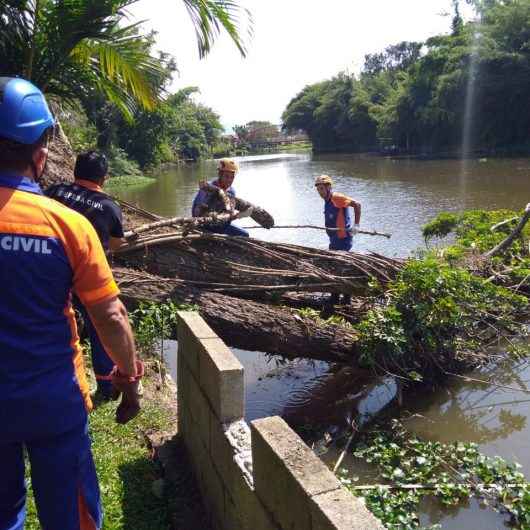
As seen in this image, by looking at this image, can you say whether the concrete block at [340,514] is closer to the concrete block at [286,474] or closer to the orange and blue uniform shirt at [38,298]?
the concrete block at [286,474]

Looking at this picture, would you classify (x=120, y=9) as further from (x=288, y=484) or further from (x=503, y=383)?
(x=503, y=383)

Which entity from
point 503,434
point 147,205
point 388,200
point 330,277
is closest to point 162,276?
point 330,277

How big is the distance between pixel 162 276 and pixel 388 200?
16689mm

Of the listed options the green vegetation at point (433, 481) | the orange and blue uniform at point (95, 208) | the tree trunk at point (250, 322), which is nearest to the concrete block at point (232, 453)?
the orange and blue uniform at point (95, 208)

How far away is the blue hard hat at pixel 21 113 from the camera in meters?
1.85

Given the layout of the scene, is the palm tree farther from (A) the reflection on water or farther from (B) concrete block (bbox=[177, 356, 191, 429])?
(A) the reflection on water

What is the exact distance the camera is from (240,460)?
2684 mm

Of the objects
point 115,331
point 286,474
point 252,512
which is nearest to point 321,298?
point 252,512

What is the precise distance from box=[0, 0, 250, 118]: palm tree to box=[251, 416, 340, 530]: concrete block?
4.45 meters

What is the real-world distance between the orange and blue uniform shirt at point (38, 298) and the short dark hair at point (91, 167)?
2.01 m

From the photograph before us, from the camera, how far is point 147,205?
23.6m

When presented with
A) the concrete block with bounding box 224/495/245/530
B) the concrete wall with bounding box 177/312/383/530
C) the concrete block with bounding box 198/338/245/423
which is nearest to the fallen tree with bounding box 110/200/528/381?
the concrete wall with bounding box 177/312/383/530

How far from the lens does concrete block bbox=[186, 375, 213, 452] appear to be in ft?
10.5

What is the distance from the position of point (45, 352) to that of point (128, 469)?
1975 mm
